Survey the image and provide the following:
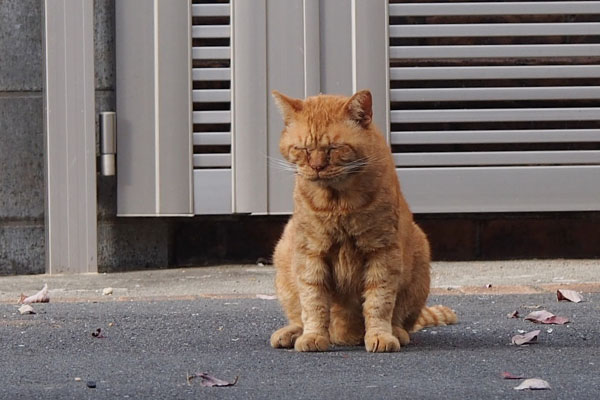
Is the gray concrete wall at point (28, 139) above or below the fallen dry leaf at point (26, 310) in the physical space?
above

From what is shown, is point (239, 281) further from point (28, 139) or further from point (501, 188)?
point (501, 188)

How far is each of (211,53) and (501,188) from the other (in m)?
1.83

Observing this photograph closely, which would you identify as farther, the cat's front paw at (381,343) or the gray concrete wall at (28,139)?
the gray concrete wall at (28,139)

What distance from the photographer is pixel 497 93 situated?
292 inches

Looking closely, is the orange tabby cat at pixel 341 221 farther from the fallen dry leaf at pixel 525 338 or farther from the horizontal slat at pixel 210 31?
the horizontal slat at pixel 210 31

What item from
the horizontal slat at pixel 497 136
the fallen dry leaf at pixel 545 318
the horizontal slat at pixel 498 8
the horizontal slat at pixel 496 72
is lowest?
the fallen dry leaf at pixel 545 318

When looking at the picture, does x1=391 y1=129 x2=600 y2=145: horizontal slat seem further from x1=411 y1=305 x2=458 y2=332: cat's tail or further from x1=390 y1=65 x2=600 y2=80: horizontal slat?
x1=411 y1=305 x2=458 y2=332: cat's tail

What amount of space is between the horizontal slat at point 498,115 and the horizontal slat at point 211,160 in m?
0.98

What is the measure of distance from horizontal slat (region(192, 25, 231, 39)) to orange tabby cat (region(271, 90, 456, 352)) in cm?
281

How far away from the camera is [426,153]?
7352 millimetres

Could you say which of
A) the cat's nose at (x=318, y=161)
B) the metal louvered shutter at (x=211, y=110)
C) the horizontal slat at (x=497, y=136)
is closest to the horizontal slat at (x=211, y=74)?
the metal louvered shutter at (x=211, y=110)

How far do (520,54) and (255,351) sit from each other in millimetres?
3518

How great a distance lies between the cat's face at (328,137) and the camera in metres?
4.39

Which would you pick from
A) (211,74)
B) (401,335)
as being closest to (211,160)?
(211,74)
